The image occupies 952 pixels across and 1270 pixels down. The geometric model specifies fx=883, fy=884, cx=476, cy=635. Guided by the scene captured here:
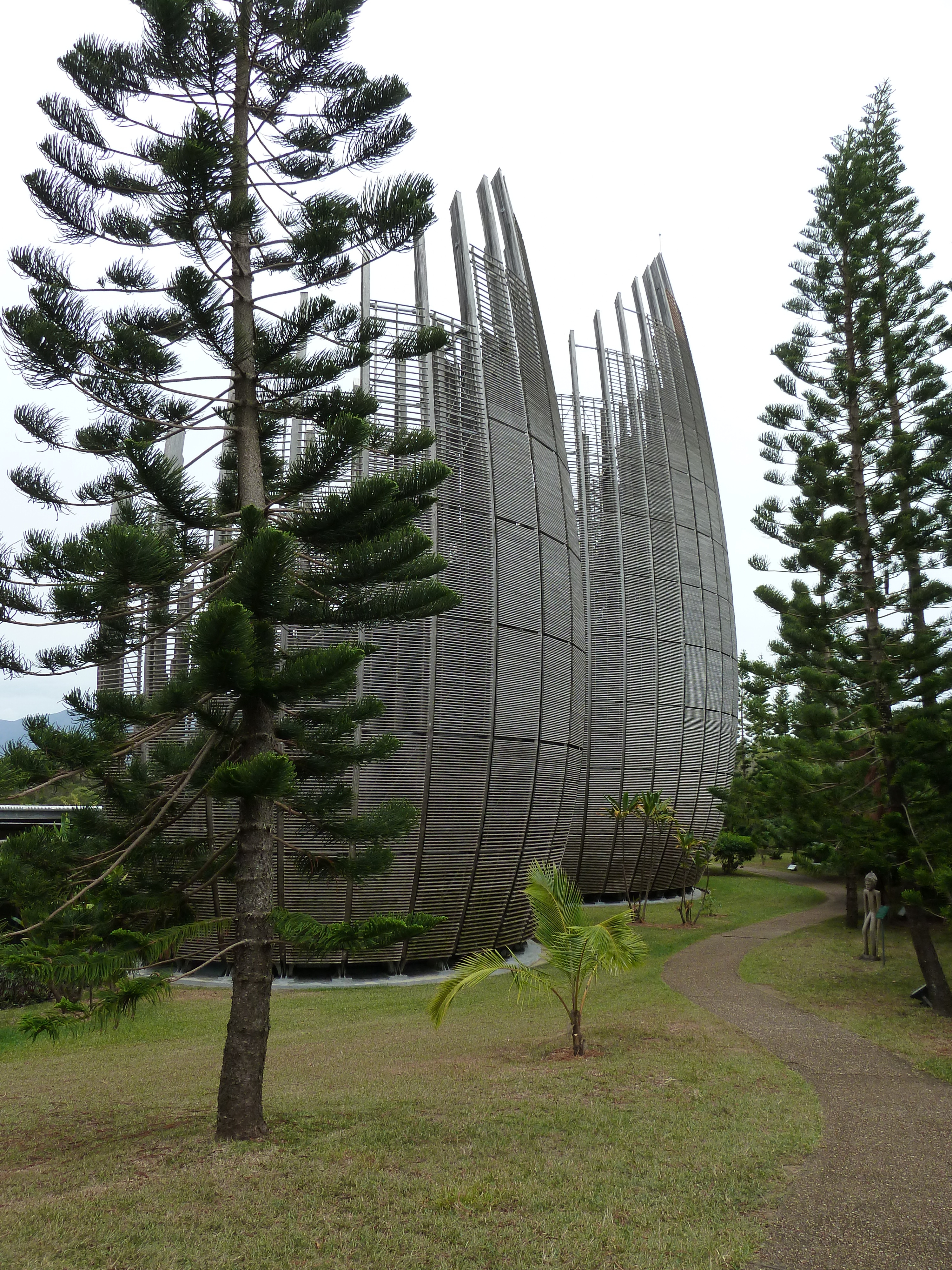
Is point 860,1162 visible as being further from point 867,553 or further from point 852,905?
point 852,905

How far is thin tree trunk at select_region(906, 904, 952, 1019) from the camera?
9.41 metres

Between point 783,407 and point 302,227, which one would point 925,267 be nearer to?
point 783,407

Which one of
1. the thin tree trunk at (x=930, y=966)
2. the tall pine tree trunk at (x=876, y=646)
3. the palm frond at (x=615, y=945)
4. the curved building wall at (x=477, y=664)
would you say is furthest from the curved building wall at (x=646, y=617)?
the palm frond at (x=615, y=945)

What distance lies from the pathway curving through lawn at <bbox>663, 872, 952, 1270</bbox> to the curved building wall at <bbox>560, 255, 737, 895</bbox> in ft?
26.2

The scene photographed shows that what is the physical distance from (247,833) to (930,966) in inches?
315

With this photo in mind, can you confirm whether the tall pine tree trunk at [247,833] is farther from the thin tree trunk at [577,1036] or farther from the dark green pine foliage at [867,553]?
the dark green pine foliage at [867,553]

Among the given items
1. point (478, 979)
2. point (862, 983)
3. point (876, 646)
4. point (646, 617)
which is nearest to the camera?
point (478, 979)

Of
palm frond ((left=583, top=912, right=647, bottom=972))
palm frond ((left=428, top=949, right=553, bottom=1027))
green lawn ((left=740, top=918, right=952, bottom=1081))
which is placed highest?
palm frond ((left=583, top=912, right=647, bottom=972))

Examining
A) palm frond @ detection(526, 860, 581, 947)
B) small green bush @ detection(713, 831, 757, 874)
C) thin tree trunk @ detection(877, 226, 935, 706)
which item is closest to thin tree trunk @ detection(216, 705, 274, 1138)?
palm frond @ detection(526, 860, 581, 947)

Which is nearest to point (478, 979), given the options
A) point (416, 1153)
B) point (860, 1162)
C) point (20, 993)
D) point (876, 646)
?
point (416, 1153)

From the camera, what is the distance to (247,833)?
5.51 metres

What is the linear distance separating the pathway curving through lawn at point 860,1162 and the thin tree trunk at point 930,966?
4.80ft

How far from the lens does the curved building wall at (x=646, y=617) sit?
17.3m

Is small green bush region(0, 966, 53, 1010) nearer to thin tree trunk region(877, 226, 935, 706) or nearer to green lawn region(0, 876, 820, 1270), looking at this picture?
green lawn region(0, 876, 820, 1270)
